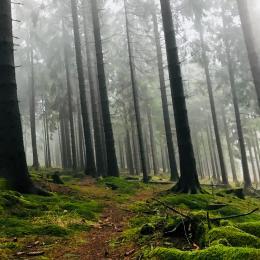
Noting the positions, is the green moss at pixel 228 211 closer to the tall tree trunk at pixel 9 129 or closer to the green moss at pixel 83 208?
the green moss at pixel 83 208

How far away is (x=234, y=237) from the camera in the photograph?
12.9 ft

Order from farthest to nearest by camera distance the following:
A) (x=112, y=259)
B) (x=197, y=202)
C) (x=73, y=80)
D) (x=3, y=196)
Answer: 1. (x=73, y=80)
2. (x=197, y=202)
3. (x=3, y=196)
4. (x=112, y=259)

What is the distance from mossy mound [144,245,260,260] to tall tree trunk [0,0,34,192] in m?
5.82

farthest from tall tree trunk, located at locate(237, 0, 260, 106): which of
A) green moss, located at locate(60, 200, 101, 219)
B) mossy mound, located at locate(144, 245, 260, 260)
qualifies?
mossy mound, located at locate(144, 245, 260, 260)

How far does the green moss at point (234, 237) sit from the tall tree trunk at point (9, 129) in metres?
6.11

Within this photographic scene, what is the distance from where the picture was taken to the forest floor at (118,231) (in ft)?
12.8

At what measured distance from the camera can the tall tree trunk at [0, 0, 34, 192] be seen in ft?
29.3

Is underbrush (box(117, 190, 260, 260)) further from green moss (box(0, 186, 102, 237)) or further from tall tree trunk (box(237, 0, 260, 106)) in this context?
tall tree trunk (box(237, 0, 260, 106))

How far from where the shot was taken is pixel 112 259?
468 cm

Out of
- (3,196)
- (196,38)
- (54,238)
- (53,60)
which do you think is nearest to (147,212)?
(54,238)

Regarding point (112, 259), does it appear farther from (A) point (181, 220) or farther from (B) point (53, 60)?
(B) point (53, 60)

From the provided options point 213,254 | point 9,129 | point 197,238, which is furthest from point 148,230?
point 9,129

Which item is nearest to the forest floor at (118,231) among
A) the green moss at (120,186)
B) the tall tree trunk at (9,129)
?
the tall tree trunk at (9,129)

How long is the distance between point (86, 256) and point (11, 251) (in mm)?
1090
